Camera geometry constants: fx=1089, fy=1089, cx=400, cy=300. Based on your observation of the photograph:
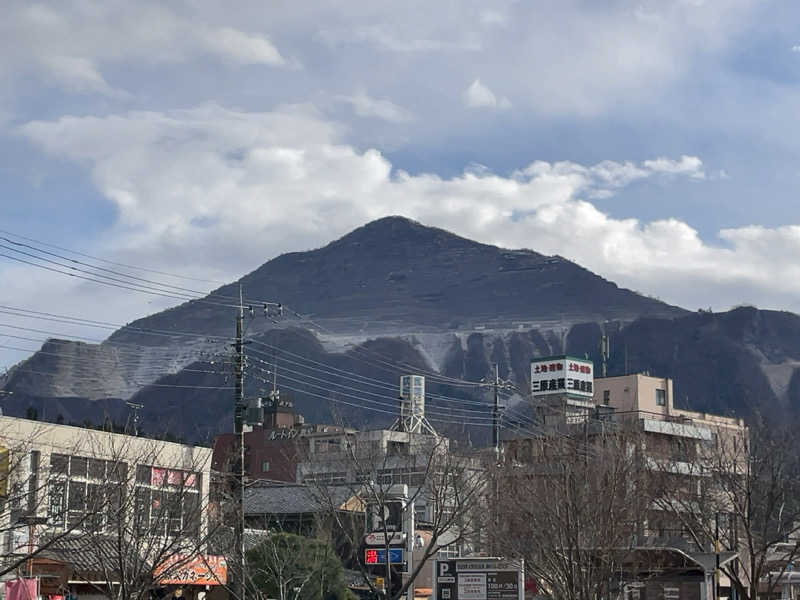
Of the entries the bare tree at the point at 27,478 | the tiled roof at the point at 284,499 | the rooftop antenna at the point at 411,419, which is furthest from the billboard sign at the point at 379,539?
the rooftop antenna at the point at 411,419

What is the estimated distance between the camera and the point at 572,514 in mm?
26641

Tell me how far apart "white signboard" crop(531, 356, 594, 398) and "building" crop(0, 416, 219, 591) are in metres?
83.9

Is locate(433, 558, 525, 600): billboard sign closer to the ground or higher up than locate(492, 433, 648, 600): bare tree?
closer to the ground

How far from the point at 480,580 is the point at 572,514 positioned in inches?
109

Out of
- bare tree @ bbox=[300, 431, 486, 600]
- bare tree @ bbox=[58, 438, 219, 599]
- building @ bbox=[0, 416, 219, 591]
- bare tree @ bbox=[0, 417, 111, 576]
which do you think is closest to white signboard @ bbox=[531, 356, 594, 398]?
bare tree @ bbox=[300, 431, 486, 600]

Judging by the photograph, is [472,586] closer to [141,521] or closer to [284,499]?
[141,521]

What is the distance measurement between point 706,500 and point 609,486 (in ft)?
52.9

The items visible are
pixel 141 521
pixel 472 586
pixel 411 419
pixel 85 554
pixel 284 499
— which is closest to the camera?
pixel 472 586

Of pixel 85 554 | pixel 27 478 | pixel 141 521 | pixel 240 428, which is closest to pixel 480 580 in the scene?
pixel 141 521

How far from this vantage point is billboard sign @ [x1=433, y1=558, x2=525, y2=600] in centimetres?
2633

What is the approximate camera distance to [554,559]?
28828 mm

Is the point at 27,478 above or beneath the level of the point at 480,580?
above

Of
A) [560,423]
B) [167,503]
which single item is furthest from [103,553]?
[560,423]

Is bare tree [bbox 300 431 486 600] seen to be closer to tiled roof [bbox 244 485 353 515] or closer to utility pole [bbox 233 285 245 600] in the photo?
tiled roof [bbox 244 485 353 515]
